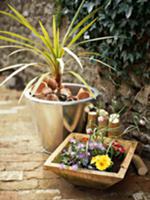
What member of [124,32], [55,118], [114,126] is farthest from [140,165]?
[124,32]

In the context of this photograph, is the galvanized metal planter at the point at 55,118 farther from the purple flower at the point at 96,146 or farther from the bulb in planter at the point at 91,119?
the purple flower at the point at 96,146

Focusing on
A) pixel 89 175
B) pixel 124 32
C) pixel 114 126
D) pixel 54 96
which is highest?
pixel 124 32

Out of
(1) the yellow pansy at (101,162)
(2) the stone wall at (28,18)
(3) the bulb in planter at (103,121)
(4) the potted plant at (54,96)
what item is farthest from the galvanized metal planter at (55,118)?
(2) the stone wall at (28,18)

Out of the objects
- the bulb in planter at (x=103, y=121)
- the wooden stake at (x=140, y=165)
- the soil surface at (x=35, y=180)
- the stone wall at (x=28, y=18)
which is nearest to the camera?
the soil surface at (x=35, y=180)

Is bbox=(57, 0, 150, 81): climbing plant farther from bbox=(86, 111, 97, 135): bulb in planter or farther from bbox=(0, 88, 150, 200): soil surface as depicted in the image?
bbox=(0, 88, 150, 200): soil surface

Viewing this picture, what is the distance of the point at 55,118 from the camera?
2.29m

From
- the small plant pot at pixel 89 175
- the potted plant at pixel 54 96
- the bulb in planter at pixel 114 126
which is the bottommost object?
the small plant pot at pixel 89 175

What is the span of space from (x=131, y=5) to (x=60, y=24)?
3.52 ft

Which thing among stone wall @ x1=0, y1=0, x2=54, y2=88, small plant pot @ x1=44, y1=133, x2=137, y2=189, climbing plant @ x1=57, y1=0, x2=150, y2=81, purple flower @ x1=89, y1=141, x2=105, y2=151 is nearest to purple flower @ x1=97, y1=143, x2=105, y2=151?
purple flower @ x1=89, y1=141, x2=105, y2=151

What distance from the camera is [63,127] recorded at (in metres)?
2.33

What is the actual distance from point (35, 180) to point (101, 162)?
48 centimetres

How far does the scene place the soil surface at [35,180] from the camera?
195 centimetres

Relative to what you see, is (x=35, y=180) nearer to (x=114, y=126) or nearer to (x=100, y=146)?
(x=100, y=146)

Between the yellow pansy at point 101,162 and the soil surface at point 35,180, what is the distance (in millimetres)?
198
